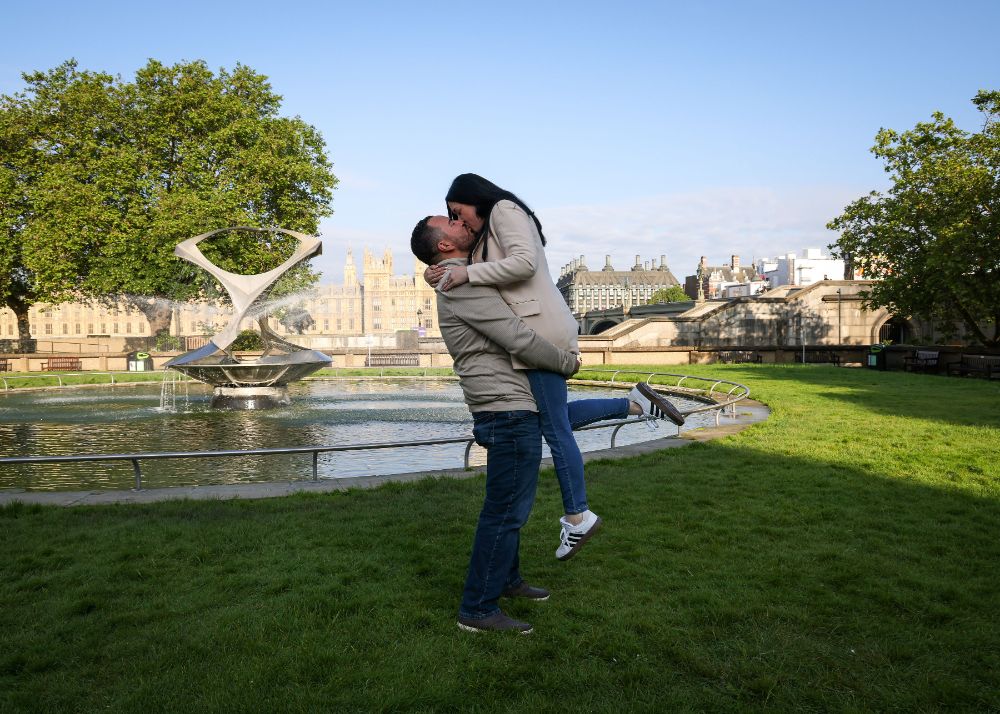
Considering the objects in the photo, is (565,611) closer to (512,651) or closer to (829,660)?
(512,651)

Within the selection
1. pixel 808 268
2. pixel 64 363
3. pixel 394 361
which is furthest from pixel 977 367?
pixel 808 268

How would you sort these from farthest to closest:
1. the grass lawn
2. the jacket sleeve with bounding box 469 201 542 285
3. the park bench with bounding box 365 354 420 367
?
the park bench with bounding box 365 354 420 367 → the jacket sleeve with bounding box 469 201 542 285 → the grass lawn

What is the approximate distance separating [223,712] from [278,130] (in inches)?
1410

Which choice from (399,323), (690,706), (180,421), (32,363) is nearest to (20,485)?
(180,421)

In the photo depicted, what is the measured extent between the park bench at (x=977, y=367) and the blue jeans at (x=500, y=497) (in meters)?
24.9

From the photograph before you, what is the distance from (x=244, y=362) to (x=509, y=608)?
50.1ft

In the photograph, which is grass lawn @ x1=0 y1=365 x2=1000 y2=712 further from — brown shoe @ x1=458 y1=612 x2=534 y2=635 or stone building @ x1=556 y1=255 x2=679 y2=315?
stone building @ x1=556 y1=255 x2=679 y2=315

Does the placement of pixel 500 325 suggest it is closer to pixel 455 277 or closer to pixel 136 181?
pixel 455 277

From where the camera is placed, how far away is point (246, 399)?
1734cm

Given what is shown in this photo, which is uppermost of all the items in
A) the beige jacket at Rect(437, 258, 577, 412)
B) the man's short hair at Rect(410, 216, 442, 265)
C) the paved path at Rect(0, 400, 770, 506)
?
the man's short hair at Rect(410, 216, 442, 265)

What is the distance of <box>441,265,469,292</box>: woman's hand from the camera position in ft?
10.5

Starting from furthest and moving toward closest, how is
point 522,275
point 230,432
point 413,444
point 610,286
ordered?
point 610,286, point 230,432, point 413,444, point 522,275

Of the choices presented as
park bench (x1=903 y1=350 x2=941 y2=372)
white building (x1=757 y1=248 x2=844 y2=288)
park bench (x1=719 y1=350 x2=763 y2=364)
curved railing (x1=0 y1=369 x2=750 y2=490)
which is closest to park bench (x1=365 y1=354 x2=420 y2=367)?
curved railing (x1=0 y1=369 x2=750 y2=490)

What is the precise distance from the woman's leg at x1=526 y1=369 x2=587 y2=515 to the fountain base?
1496 cm
